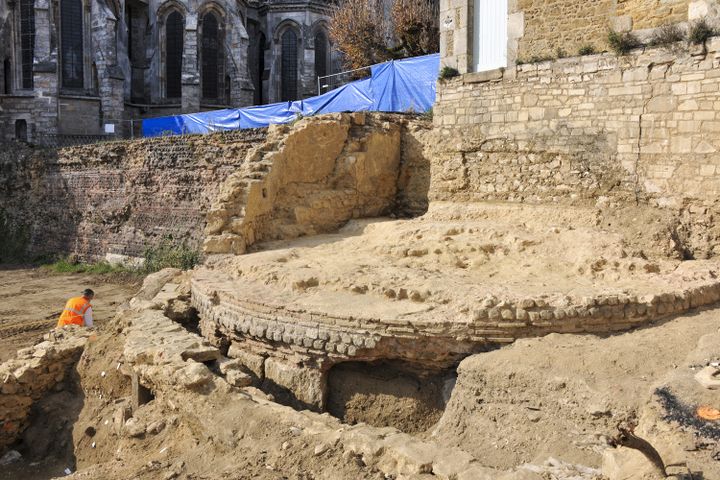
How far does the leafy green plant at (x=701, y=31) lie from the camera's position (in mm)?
7809

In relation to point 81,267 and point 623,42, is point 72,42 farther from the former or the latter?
point 623,42

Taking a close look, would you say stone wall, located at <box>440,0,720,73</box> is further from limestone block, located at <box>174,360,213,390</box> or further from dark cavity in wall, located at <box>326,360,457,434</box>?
limestone block, located at <box>174,360,213,390</box>

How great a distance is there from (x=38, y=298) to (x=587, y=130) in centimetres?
1276

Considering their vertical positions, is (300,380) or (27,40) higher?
(27,40)

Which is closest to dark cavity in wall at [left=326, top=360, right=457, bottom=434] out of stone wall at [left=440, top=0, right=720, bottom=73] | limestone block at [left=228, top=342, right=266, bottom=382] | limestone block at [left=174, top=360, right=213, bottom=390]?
A: limestone block at [left=228, top=342, right=266, bottom=382]

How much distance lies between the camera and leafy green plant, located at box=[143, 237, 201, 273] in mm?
15344

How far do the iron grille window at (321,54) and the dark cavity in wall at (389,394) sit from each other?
27720mm

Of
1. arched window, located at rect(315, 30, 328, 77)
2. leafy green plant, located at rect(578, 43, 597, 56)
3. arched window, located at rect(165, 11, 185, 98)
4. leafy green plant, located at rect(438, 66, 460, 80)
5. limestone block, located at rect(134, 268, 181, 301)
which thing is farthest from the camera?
arched window, located at rect(315, 30, 328, 77)

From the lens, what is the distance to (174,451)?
5324mm

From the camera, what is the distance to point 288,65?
33.0m

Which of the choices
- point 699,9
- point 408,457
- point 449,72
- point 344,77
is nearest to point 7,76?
point 344,77

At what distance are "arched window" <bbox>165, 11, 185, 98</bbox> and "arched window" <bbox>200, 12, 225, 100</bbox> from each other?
110 centimetres

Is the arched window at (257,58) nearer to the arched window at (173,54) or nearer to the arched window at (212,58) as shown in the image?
the arched window at (212,58)

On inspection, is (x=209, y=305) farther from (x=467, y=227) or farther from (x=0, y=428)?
(x=467, y=227)
